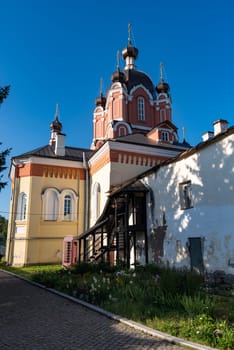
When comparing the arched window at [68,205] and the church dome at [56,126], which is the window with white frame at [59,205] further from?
the church dome at [56,126]

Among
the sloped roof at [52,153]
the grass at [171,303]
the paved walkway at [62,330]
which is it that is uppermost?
the sloped roof at [52,153]

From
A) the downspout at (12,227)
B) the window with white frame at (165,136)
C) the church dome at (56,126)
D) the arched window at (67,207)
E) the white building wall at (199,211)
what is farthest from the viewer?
the church dome at (56,126)

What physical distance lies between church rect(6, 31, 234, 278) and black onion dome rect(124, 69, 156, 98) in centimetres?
176

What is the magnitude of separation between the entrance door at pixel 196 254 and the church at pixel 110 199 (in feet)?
0.18

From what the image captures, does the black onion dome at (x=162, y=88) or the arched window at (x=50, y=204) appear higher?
the black onion dome at (x=162, y=88)

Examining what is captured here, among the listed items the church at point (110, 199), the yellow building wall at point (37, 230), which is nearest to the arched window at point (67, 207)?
the church at point (110, 199)

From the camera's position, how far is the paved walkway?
478 centimetres

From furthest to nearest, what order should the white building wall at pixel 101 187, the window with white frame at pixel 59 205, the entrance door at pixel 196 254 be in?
the window with white frame at pixel 59 205, the white building wall at pixel 101 187, the entrance door at pixel 196 254

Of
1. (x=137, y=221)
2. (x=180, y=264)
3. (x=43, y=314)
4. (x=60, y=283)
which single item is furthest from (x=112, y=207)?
(x=43, y=314)

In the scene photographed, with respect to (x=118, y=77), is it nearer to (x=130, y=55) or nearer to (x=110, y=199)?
(x=130, y=55)

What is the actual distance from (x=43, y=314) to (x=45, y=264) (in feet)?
45.4

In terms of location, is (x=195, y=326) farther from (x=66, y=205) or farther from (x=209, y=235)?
(x=66, y=205)

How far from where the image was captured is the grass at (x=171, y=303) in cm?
493

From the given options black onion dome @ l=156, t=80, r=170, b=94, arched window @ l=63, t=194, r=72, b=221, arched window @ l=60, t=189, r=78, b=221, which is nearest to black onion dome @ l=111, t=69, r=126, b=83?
black onion dome @ l=156, t=80, r=170, b=94
